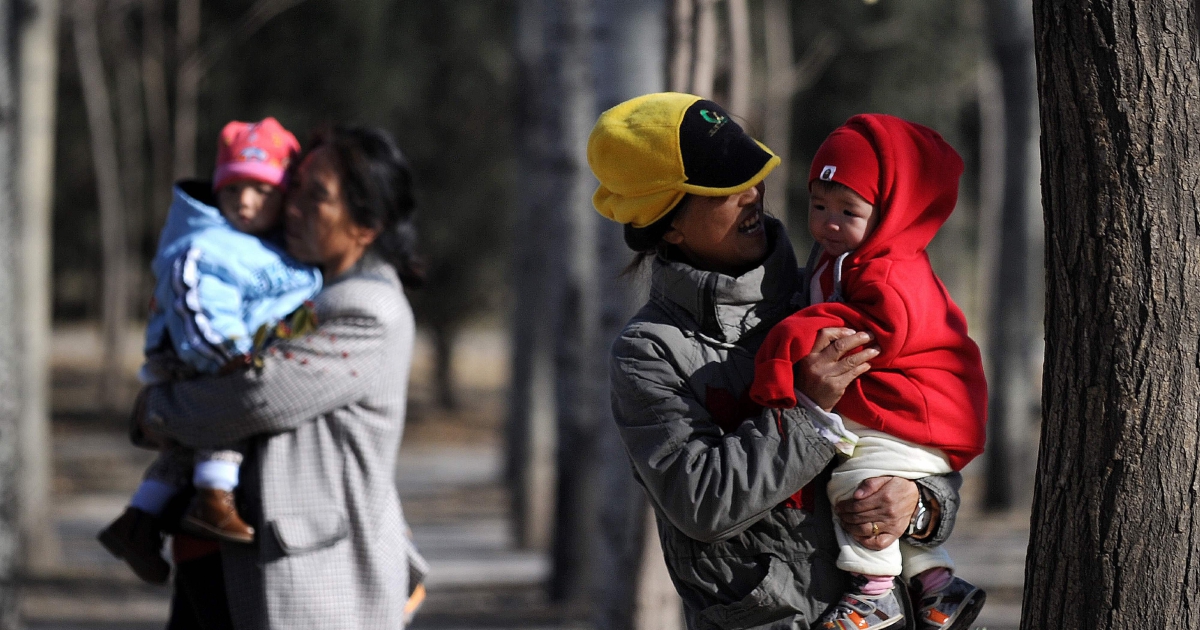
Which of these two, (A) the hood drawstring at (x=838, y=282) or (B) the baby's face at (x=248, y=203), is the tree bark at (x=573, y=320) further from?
(A) the hood drawstring at (x=838, y=282)

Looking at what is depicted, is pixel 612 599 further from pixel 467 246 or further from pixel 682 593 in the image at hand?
pixel 467 246

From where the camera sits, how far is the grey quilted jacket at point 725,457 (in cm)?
208

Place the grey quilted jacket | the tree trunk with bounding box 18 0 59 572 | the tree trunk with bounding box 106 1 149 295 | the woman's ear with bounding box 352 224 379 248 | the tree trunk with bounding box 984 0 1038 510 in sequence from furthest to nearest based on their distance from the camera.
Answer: the tree trunk with bounding box 106 1 149 295, the tree trunk with bounding box 984 0 1038 510, the tree trunk with bounding box 18 0 59 572, the woman's ear with bounding box 352 224 379 248, the grey quilted jacket

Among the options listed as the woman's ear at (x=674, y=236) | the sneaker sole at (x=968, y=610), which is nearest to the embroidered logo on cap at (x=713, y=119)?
the woman's ear at (x=674, y=236)

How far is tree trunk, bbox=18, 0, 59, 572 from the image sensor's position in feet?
28.8

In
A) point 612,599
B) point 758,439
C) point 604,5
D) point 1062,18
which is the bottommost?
point 612,599

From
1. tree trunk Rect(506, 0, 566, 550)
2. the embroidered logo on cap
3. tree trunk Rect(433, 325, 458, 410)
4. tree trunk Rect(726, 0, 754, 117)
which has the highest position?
tree trunk Rect(726, 0, 754, 117)

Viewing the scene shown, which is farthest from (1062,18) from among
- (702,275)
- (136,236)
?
(136,236)

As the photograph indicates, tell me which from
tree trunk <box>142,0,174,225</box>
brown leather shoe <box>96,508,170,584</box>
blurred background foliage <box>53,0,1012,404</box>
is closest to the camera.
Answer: brown leather shoe <box>96,508,170,584</box>

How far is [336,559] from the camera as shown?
121 inches

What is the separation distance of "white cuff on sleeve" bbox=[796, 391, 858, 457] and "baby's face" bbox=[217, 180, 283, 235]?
1.83m

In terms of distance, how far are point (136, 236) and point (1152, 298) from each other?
22.5 m

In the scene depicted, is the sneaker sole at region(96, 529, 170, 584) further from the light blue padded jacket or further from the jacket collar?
the jacket collar

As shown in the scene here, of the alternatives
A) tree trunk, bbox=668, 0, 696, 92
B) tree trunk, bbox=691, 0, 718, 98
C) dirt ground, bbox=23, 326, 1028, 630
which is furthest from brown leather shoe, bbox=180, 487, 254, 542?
tree trunk, bbox=668, 0, 696, 92
